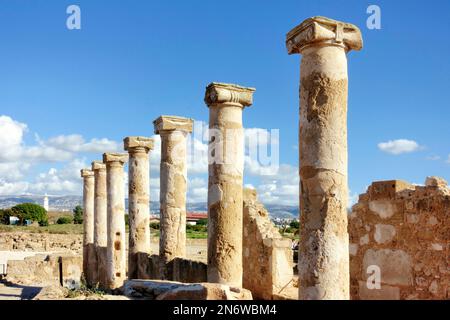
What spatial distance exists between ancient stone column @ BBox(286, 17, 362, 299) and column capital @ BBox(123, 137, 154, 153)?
9.24m

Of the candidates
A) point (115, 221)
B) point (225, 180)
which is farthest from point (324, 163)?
point (115, 221)

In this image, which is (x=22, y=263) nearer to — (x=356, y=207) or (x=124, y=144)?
(x=124, y=144)

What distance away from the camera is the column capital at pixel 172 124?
12.3 meters

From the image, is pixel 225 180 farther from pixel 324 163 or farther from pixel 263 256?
pixel 324 163

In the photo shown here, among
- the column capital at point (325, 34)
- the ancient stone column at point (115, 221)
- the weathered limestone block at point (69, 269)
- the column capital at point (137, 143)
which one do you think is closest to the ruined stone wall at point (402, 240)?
the column capital at point (325, 34)

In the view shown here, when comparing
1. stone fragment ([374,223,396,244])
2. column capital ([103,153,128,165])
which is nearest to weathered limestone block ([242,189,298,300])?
stone fragment ([374,223,396,244])

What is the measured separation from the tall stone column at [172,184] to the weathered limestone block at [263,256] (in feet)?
5.67

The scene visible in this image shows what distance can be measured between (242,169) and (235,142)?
517mm

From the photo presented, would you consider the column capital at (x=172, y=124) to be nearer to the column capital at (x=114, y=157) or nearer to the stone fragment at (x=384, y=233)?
the column capital at (x=114, y=157)

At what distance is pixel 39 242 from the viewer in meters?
41.2

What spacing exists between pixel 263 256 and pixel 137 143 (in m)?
6.06

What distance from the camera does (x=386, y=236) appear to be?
7.19 m

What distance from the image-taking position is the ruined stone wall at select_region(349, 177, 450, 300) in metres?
6.53
